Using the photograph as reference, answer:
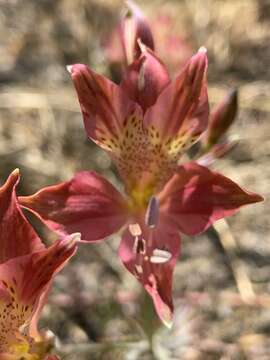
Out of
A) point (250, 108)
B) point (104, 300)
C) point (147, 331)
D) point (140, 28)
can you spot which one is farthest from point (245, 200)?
point (250, 108)

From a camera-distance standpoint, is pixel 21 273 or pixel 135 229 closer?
pixel 21 273

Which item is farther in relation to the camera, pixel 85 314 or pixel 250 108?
pixel 250 108

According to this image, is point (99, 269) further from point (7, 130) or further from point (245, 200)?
point (245, 200)

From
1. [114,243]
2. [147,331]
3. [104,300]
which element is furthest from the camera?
[114,243]

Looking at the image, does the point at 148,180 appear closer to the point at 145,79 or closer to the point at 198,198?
the point at 198,198

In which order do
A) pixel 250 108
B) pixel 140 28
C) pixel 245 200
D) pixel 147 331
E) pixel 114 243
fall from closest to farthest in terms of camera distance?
pixel 245 200 < pixel 140 28 < pixel 147 331 < pixel 114 243 < pixel 250 108

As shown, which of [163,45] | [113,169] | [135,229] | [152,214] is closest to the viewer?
[152,214]

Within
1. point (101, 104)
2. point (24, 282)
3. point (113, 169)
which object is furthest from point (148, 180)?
point (113, 169)

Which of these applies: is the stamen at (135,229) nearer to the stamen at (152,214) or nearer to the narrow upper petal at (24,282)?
the stamen at (152,214)
